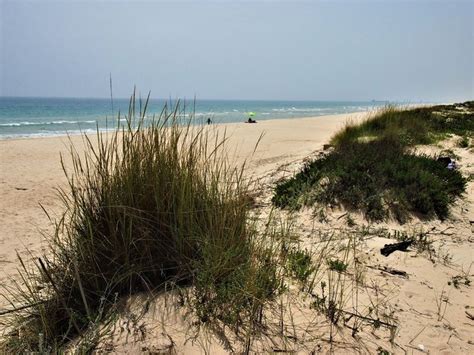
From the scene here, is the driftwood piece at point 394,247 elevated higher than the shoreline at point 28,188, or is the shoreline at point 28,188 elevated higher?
the driftwood piece at point 394,247

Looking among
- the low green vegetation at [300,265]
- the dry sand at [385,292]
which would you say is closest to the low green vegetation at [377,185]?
the dry sand at [385,292]

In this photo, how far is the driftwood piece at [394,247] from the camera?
154 inches

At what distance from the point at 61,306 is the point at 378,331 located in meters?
2.34

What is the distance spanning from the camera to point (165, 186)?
9.61 ft

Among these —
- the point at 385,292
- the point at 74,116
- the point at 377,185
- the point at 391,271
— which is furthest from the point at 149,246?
the point at 74,116

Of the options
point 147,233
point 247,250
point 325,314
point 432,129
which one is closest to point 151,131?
point 147,233

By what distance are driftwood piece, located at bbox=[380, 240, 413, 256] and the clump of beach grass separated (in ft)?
5.48

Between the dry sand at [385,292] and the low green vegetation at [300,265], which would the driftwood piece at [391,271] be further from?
the low green vegetation at [300,265]

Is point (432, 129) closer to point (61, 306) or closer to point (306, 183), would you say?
point (306, 183)

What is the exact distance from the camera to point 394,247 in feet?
13.0

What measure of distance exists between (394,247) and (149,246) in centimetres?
272

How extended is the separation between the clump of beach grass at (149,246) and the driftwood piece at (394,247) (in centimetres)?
167

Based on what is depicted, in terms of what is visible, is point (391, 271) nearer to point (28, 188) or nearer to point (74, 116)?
point (28, 188)

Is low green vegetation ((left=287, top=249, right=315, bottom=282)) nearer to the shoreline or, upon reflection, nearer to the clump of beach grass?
the clump of beach grass
